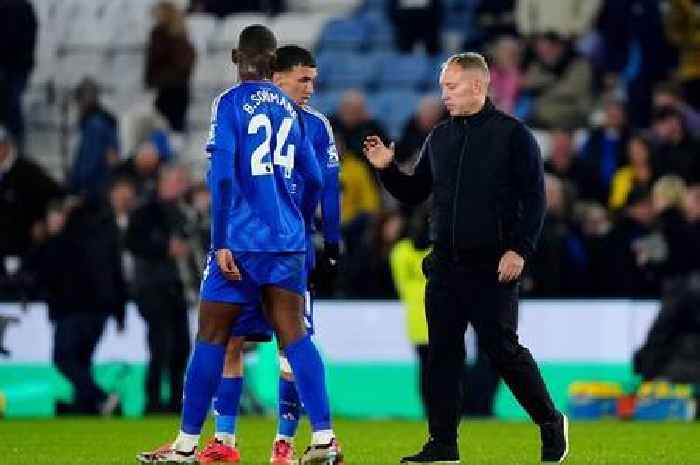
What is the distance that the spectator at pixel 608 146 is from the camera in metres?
20.6

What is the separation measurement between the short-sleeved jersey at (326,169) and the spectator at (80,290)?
897 centimetres

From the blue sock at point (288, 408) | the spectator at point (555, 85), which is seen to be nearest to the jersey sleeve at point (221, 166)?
the blue sock at point (288, 408)

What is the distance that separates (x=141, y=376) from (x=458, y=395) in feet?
30.8

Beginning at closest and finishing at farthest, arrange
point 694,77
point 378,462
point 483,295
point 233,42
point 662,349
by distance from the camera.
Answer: point 483,295, point 378,462, point 662,349, point 694,77, point 233,42

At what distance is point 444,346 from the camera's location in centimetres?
1045

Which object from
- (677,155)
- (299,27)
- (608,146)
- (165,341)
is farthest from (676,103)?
(165,341)

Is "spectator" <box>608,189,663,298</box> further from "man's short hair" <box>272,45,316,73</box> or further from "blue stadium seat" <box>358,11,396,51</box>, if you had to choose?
"man's short hair" <box>272,45,316,73</box>

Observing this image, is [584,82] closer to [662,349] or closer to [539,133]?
[539,133]

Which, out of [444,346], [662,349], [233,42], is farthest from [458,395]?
[233,42]

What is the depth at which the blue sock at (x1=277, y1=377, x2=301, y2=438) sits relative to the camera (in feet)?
35.5

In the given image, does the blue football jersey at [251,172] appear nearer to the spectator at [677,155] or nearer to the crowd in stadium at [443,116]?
the crowd in stadium at [443,116]

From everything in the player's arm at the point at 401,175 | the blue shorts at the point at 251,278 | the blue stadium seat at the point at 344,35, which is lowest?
the blue shorts at the point at 251,278

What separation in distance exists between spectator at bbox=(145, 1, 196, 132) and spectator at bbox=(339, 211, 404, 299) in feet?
13.7

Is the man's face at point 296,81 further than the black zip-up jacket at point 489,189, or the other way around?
the man's face at point 296,81
